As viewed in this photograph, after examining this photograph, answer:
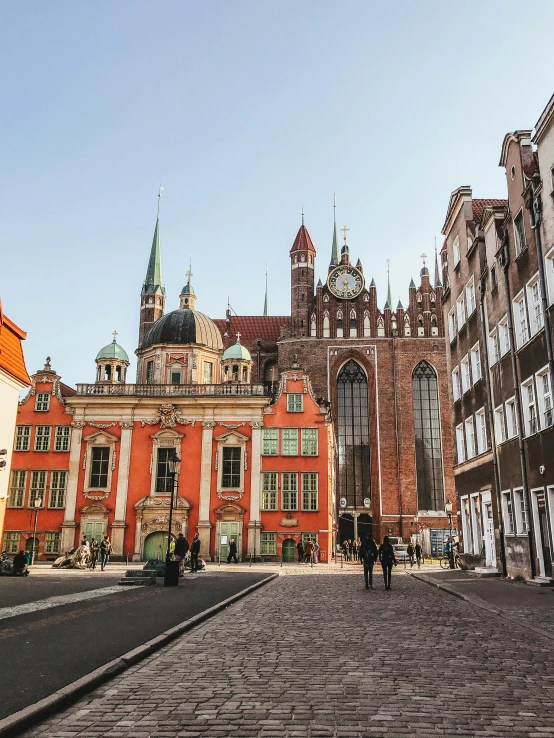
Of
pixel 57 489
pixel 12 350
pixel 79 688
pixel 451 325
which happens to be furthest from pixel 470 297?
pixel 57 489

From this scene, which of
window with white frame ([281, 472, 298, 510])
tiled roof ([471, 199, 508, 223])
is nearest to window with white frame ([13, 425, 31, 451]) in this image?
window with white frame ([281, 472, 298, 510])

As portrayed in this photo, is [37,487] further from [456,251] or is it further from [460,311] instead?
[456,251]

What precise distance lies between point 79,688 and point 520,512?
Answer: 19.1 metres

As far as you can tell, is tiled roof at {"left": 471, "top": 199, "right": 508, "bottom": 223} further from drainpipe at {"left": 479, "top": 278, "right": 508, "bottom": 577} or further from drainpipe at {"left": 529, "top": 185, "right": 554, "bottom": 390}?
drainpipe at {"left": 529, "top": 185, "right": 554, "bottom": 390}

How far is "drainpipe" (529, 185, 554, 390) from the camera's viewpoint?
63.9ft

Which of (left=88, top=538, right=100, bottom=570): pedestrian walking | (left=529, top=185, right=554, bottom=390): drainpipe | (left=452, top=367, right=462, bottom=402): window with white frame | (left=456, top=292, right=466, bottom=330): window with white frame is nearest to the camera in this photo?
(left=529, top=185, right=554, bottom=390): drainpipe

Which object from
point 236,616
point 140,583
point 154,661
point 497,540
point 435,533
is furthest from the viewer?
point 435,533

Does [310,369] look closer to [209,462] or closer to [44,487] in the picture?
[209,462]

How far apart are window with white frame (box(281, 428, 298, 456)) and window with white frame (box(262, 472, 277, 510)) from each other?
1624 millimetres

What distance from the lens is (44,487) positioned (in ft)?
140

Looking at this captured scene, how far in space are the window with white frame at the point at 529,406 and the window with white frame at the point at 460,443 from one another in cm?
867

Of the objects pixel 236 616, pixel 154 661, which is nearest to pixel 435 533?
pixel 236 616

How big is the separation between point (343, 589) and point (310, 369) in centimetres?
3963

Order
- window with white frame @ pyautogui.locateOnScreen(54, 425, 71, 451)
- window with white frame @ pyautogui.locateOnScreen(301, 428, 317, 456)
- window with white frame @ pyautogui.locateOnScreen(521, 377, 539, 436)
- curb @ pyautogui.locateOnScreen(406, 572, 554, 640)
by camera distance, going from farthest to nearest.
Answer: window with white frame @ pyautogui.locateOnScreen(54, 425, 71, 451) → window with white frame @ pyautogui.locateOnScreen(301, 428, 317, 456) → window with white frame @ pyautogui.locateOnScreen(521, 377, 539, 436) → curb @ pyautogui.locateOnScreen(406, 572, 554, 640)
